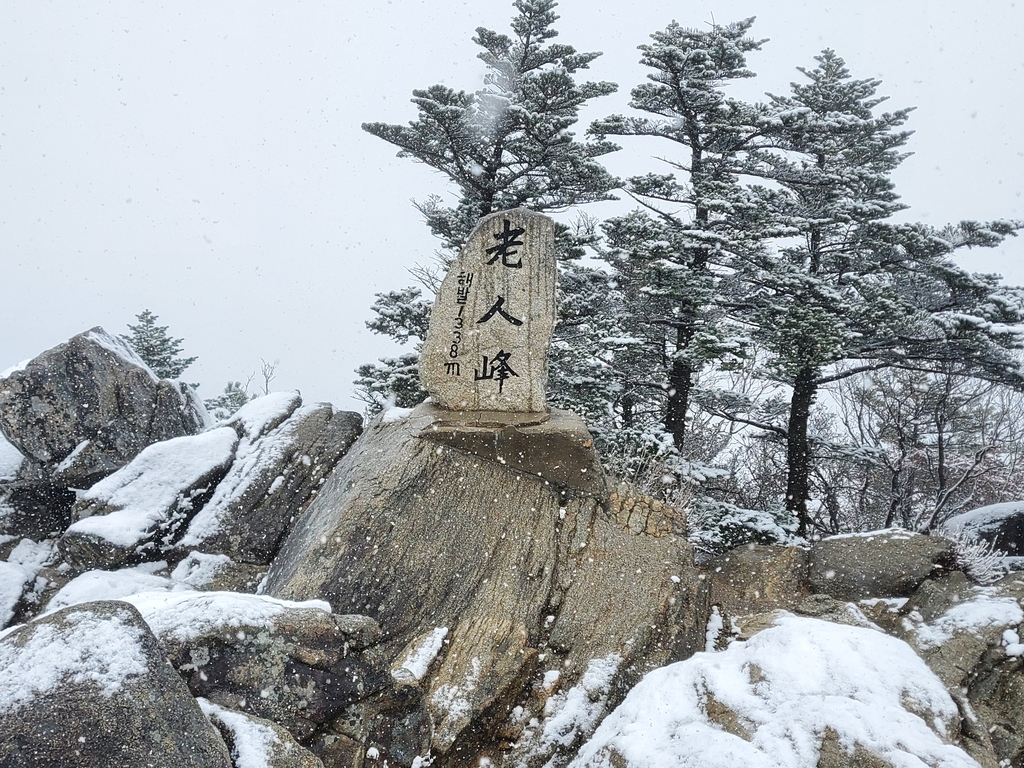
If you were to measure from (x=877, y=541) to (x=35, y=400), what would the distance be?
12.2m

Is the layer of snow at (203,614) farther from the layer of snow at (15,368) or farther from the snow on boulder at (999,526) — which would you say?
the snow on boulder at (999,526)

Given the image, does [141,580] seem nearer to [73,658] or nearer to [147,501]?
[147,501]

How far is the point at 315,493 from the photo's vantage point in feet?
28.4

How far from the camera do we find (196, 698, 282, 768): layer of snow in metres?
3.10

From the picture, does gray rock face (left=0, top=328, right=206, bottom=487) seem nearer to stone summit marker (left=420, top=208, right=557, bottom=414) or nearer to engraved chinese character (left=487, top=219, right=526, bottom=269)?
stone summit marker (left=420, top=208, right=557, bottom=414)

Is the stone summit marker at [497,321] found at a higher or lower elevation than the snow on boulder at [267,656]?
higher

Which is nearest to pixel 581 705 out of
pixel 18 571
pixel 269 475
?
pixel 269 475

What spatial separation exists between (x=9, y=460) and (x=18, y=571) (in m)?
2.69

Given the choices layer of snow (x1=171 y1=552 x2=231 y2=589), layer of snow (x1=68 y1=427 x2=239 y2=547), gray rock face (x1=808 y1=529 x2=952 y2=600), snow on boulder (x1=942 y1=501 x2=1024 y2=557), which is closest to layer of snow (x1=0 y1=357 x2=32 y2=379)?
layer of snow (x1=68 y1=427 x2=239 y2=547)

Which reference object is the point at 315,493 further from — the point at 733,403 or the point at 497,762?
the point at 733,403

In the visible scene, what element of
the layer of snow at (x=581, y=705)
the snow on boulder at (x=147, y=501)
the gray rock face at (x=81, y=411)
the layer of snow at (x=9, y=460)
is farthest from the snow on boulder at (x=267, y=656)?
the layer of snow at (x=9, y=460)

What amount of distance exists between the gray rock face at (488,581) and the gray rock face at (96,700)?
107 inches

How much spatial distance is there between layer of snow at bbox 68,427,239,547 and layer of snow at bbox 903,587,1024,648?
8939 millimetres

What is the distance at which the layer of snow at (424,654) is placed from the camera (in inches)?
221
